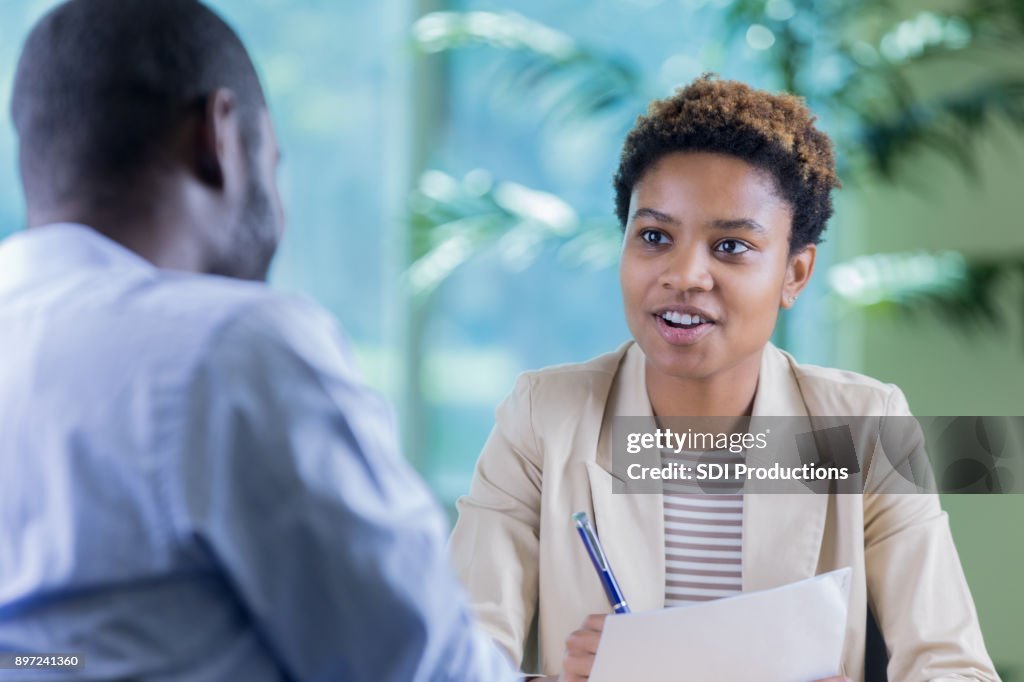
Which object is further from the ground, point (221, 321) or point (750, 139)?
point (750, 139)

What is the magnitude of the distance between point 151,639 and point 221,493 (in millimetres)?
114

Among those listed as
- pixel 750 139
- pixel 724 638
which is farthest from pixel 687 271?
pixel 724 638

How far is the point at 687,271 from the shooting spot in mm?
1364

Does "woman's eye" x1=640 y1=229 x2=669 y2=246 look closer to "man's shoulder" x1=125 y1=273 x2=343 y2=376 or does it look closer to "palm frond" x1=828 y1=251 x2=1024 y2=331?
"man's shoulder" x1=125 y1=273 x2=343 y2=376

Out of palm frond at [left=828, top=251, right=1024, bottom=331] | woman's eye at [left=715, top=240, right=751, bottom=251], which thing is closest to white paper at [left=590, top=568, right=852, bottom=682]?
woman's eye at [left=715, top=240, right=751, bottom=251]

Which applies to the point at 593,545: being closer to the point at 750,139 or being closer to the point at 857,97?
the point at 750,139

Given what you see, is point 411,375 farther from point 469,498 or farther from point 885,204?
point 469,498

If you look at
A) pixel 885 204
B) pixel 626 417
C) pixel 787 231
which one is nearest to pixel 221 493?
pixel 626 417

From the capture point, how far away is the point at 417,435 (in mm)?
3824

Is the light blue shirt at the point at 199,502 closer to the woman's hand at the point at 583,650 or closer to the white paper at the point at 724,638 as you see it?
the white paper at the point at 724,638

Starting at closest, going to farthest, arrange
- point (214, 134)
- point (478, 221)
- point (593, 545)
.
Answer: point (214, 134) → point (593, 545) → point (478, 221)

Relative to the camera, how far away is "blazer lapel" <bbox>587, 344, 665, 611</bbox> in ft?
4.48

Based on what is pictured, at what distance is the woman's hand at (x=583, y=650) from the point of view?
1.23 meters

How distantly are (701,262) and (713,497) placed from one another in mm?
300
